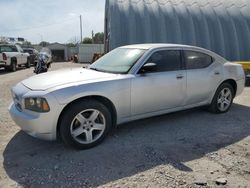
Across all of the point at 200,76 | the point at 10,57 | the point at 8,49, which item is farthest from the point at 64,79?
the point at 8,49

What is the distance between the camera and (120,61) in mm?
5141

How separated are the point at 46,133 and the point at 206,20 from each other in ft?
37.1

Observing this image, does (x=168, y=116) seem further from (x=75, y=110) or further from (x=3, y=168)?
(x=3, y=168)

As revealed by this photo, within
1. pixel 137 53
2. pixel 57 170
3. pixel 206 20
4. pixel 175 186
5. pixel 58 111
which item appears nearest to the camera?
pixel 175 186

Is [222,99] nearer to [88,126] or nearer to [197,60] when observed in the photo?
[197,60]

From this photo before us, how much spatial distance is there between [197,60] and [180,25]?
7672 mm

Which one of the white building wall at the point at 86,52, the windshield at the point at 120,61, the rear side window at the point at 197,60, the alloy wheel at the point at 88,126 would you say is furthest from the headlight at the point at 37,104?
the white building wall at the point at 86,52

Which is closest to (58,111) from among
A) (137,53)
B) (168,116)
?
(137,53)

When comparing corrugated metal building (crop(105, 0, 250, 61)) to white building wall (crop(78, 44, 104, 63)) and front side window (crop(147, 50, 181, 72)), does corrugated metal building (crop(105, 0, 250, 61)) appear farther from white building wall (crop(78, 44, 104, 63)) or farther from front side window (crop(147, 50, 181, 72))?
white building wall (crop(78, 44, 104, 63))

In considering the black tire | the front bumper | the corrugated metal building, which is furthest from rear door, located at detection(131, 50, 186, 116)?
the black tire

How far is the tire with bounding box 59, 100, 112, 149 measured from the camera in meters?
4.09

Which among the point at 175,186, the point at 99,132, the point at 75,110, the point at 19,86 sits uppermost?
the point at 19,86

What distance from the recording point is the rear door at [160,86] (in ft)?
15.6

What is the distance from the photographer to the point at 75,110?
411 centimetres
